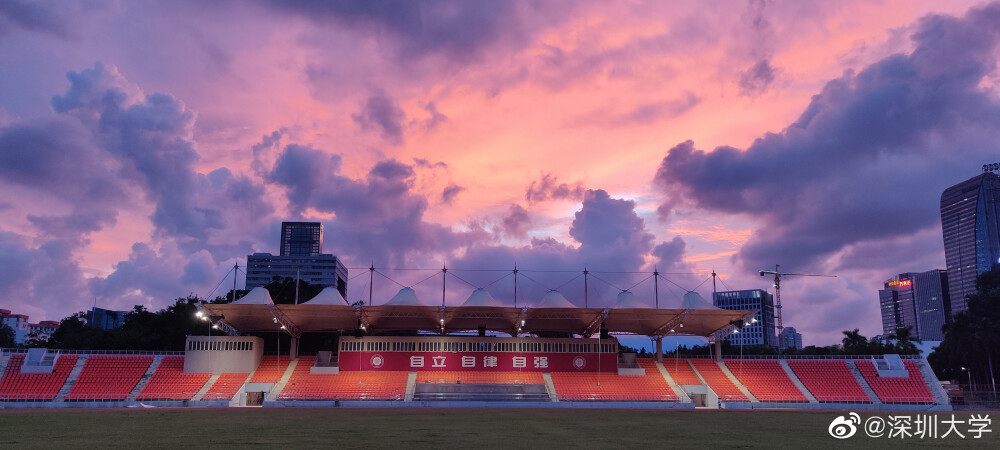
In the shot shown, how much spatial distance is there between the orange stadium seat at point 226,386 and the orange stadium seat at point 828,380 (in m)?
55.7

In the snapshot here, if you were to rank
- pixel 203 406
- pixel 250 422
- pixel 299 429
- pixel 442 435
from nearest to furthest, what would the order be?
pixel 442 435
pixel 299 429
pixel 250 422
pixel 203 406

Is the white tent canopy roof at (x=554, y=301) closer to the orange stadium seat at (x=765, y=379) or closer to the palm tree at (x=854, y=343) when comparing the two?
the orange stadium seat at (x=765, y=379)

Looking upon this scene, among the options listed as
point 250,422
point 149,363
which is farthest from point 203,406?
point 250,422

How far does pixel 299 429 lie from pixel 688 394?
151ft

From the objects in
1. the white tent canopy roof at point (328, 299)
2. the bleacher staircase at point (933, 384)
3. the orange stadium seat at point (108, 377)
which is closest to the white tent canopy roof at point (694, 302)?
the bleacher staircase at point (933, 384)

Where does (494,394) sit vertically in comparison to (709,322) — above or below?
below

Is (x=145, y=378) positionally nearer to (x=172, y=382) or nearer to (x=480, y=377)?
(x=172, y=382)

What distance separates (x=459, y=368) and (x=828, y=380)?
125 feet

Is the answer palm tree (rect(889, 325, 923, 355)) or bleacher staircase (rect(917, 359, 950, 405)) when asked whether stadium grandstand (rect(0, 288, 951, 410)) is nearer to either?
bleacher staircase (rect(917, 359, 950, 405))

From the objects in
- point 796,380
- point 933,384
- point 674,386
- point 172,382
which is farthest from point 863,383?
point 172,382

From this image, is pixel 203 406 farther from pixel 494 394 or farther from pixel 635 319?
pixel 635 319

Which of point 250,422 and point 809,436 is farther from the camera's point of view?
point 250,422

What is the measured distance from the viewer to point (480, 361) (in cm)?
7288

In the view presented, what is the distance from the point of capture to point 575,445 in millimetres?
25750
